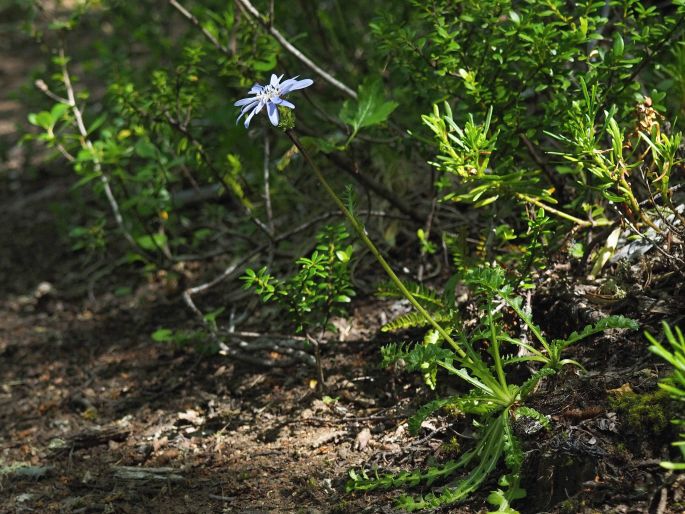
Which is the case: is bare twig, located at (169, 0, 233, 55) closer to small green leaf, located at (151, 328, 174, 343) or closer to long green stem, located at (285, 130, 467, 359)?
small green leaf, located at (151, 328, 174, 343)

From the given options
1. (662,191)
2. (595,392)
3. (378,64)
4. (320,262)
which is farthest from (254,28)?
(595,392)

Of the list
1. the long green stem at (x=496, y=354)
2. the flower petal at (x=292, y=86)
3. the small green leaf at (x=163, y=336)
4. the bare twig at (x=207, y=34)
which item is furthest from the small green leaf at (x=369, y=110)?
the small green leaf at (x=163, y=336)

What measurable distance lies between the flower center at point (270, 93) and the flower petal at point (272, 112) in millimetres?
27

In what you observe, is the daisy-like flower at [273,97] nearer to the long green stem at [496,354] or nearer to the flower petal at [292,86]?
the flower petal at [292,86]

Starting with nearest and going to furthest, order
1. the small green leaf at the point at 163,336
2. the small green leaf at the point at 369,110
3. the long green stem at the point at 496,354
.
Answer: the long green stem at the point at 496,354, the small green leaf at the point at 369,110, the small green leaf at the point at 163,336

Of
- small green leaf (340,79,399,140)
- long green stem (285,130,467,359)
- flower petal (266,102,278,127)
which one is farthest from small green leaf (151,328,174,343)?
flower petal (266,102,278,127)

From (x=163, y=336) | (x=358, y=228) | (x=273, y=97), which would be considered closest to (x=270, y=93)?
(x=273, y=97)

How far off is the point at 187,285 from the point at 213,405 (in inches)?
48.9

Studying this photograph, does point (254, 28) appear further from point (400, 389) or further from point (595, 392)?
point (595, 392)

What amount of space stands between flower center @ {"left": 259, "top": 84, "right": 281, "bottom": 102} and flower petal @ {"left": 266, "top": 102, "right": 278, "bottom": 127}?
3 centimetres

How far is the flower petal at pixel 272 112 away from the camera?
2.18 m

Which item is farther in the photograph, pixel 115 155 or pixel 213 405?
pixel 115 155

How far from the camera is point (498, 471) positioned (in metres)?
2.32

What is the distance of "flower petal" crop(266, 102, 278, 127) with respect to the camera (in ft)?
7.14
